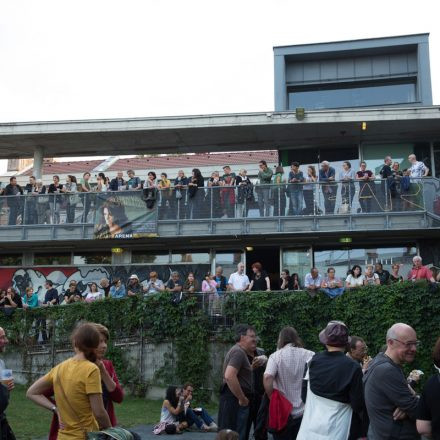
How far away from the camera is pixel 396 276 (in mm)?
18125

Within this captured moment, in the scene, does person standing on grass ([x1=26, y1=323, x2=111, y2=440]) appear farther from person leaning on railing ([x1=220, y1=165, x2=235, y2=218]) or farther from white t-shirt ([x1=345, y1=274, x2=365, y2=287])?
person leaning on railing ([x1=220, y1=165, x2=235, y2=218])

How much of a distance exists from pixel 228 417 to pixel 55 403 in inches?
118

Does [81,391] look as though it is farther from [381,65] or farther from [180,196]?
[381,65]

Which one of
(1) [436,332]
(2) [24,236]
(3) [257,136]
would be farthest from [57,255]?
(1) [436,332]

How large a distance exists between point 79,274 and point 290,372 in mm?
17546

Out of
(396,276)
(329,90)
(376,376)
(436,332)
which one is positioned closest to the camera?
(376,376)

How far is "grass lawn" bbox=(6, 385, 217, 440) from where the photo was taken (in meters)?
12.8

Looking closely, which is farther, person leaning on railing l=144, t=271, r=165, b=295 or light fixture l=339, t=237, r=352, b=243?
light fixture l=339, t=237, r=352, b=243

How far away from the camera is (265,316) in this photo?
56.7 feet

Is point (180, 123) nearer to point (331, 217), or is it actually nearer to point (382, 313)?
point (331, 217)

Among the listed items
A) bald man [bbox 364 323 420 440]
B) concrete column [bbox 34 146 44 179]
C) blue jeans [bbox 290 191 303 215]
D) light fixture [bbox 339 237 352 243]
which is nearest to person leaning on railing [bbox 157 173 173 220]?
blue jeans [bbox 290 191 303 215]

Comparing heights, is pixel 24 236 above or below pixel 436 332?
above

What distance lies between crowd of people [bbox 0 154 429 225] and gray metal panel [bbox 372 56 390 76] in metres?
6.42

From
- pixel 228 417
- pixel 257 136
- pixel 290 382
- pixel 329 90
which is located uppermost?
pixel 329 90
